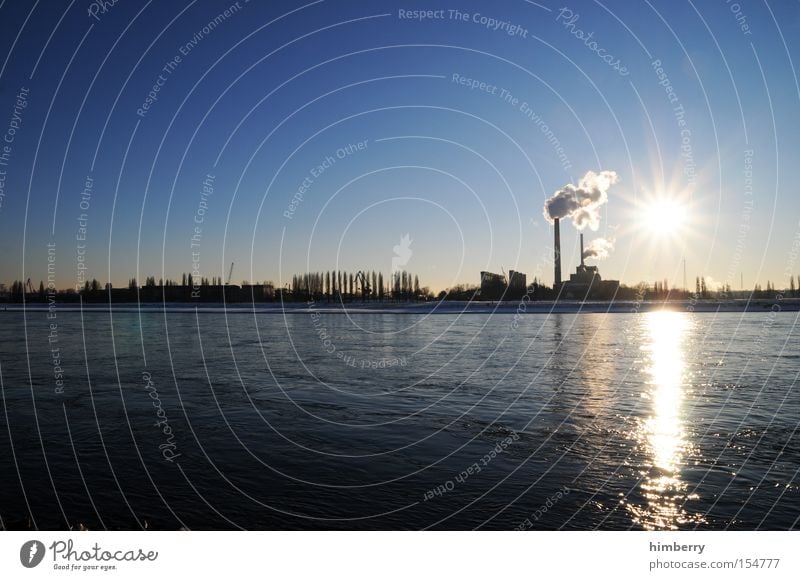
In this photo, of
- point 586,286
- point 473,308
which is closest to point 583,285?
point 586,286

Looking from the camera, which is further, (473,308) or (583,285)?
(583,285)

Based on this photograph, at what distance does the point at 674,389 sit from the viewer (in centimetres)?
1434

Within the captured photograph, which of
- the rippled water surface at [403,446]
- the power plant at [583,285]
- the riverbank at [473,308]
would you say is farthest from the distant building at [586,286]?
the rippled water surface at [403,446]

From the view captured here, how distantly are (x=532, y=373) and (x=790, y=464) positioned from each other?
9206mm

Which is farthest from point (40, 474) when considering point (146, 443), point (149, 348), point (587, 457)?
point (149, 348)

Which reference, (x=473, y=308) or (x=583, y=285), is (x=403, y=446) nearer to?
(x=473, y=308)

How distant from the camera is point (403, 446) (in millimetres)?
9156

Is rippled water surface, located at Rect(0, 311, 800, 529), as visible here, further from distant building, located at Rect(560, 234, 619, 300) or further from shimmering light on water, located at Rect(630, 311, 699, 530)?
distant building, located at Rect(560, 234, 619, 300)

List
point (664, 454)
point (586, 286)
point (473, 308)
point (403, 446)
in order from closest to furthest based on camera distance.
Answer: point (664, 454)
point (403, 446)
point (473, 308)
point (586, 286)

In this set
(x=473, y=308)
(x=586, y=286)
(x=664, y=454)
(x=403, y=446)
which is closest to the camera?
(x=664, y=454)

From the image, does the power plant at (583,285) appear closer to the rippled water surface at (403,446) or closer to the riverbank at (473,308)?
the riverbank at (473,308)
